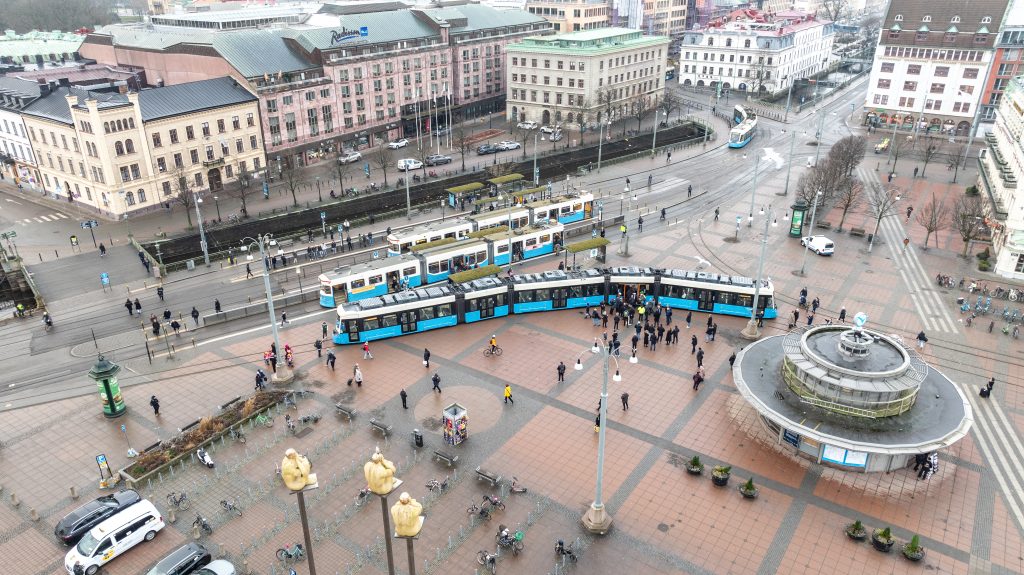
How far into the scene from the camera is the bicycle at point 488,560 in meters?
28.2

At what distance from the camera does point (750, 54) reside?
141 meters

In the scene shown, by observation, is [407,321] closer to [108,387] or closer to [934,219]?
[108,387]

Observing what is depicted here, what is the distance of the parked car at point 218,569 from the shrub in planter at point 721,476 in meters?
22.2

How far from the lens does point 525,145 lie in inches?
3866

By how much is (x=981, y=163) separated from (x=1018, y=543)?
66803mm

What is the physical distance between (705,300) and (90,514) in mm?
40652

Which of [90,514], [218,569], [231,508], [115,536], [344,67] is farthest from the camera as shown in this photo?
[344,67]

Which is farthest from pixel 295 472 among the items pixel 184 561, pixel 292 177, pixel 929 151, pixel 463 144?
pixel 929 151

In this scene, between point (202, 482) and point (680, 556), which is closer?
point (680, 556)

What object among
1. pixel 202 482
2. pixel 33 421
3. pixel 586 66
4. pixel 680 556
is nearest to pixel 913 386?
pixel 680 556

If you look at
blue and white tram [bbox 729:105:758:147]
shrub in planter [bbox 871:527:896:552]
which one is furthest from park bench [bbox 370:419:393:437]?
blue and white tram [bbox 729:105:758:147]

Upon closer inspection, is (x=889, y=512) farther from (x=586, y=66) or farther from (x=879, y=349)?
(x=586, y=66)

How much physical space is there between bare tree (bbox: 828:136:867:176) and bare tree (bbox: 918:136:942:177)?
11.3 meters

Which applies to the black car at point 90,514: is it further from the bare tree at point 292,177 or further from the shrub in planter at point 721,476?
the bare tree at point 292,177
